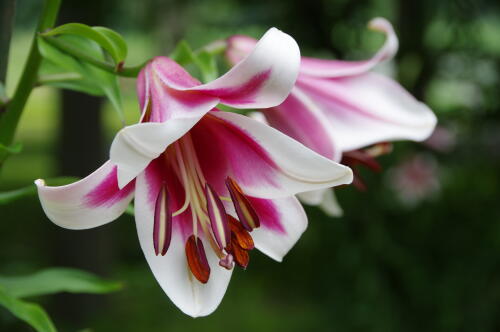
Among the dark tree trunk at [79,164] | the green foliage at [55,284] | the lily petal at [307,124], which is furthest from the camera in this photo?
the dark tree trunk at [79,164]

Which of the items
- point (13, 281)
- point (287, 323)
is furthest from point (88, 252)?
point (13, 281)

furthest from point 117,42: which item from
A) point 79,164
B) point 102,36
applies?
point 79,164

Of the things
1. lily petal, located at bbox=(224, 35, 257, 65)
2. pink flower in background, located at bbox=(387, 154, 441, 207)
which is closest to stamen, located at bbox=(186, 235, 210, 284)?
lily petal, located at bbox=(224, 35, 257, 65)

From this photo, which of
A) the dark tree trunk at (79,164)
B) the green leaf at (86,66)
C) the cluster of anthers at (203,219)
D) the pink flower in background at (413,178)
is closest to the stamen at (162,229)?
the cluster of anthers at (203,219)

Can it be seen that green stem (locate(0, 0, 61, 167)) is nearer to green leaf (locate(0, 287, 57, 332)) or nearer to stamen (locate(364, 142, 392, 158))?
green leaf (locate(0, 287, 57, 332))

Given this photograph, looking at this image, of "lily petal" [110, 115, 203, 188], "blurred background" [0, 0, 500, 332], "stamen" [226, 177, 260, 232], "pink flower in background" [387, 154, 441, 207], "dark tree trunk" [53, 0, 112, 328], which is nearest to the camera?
"lily petal" [110, 115, 203, 188]

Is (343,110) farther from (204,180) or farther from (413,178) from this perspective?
(413,178)

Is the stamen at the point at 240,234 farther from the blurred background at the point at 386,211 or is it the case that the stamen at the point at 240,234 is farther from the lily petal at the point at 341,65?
the blurred background at the point at 386,211
